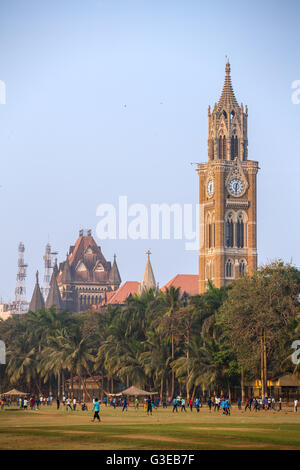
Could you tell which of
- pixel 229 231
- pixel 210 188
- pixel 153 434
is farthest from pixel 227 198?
pixel 153 434

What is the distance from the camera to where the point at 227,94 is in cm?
17650

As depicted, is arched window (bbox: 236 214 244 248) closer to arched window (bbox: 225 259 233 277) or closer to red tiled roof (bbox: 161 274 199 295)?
arched window (bbox: 225 259 233 277)

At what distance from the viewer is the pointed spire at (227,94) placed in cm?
17600

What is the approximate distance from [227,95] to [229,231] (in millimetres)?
27279

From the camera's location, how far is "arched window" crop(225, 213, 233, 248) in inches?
6614

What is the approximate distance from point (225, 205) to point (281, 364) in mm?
85907

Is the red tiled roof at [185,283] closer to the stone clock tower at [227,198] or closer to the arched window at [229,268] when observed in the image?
the stone clock tower at [227,198]

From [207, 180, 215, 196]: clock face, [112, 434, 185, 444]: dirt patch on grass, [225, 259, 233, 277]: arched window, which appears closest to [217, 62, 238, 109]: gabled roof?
[207, 180, 215, 196]: clock face

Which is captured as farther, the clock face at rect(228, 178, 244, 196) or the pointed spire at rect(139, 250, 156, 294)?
the pointed spire at rect(139, 250, 156, 294)

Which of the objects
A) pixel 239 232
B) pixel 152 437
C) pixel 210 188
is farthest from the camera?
pixel 210 188

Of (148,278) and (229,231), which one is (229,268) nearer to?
(229,231)

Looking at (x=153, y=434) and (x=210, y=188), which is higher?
(x=210, y=188)
